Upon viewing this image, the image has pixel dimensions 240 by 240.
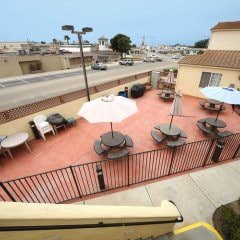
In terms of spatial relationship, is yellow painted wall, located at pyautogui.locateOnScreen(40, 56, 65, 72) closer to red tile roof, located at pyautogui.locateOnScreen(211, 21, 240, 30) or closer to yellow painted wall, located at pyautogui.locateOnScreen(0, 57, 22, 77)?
yellow painted wall, located at pyautogui.locateOnScreen(0, 57, 22, 77)

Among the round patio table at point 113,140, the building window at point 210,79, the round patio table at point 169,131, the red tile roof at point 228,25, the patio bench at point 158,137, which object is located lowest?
the patio bench at point 158,137

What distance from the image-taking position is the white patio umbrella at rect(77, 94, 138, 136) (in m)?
5.00

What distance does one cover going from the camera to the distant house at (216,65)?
10.6 metres

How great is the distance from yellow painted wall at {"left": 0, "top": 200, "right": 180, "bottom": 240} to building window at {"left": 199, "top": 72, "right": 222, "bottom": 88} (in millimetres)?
11586

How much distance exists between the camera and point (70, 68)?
1300 inches

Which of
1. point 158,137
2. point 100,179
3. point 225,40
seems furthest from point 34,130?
point 225,40

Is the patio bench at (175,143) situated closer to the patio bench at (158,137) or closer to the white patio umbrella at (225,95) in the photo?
the patio bench at (158,137)

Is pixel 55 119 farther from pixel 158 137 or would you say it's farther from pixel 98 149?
pixel 158 137

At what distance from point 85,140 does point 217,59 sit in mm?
11588

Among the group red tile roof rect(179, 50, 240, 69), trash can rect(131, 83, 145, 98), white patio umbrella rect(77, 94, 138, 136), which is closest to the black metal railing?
white patio umbrella rect(77, 94, 138, 136)

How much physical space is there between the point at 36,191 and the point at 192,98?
12.0m

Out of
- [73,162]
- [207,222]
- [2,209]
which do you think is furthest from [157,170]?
[2,209]

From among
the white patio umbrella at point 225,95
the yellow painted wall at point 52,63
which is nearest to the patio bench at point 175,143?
the white patio umbrella at point 225,95

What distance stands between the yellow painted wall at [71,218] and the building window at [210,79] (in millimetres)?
11586
